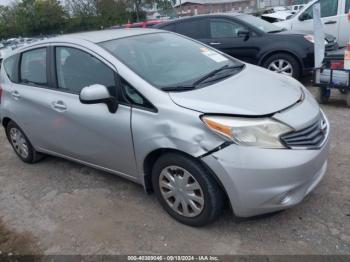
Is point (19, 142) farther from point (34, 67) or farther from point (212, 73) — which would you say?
point (212, 73)

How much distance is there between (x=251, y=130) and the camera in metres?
2.63

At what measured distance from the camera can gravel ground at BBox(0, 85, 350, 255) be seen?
112 inches

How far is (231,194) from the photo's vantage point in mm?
2697

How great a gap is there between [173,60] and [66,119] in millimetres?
1213

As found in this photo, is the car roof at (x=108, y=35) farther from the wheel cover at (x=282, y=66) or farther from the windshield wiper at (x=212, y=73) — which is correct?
A: the wheel cover at (x=282, y=66)

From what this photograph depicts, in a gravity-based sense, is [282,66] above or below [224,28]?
below

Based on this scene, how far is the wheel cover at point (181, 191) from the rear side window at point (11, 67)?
2.55 m

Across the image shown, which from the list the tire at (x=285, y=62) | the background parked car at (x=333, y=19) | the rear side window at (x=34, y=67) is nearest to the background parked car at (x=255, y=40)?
the tire at (x=285, y=62)

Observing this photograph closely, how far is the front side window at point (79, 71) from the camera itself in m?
3.33

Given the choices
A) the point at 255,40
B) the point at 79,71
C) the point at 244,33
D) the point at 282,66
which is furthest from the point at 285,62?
the point at 79,71

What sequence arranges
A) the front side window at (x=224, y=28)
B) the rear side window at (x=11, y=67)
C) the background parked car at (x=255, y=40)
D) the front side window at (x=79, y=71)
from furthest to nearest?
the front side window at (x=224, y=28) < the background parked car at (x=255, y=40) < the rear side window at (x=11, y=67) < the front side window at (x=79, y=71)

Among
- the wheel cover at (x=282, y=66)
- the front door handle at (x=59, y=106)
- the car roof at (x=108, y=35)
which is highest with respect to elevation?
the car roof at (x=108, y=35)

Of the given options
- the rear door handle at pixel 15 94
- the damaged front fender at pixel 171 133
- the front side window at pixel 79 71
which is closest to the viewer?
the damaged front fender at pixel 171 133

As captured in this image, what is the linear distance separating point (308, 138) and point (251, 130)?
478mm
